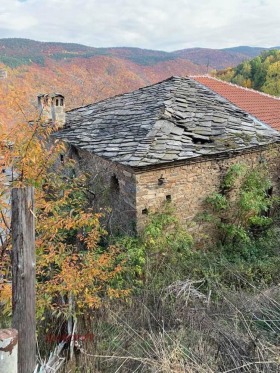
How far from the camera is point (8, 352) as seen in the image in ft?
6.38

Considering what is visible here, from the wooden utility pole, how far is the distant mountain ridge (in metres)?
23.5

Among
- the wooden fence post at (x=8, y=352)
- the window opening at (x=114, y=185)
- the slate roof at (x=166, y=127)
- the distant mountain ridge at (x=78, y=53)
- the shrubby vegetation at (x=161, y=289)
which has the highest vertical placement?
the distant mountain ridge at (x=78, y=53)

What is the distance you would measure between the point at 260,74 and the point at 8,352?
4158cm

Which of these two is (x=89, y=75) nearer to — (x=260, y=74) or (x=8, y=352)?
(x=260, y=74)

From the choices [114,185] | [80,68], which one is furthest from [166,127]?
[80,68]

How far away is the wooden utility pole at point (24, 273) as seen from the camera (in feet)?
7.39

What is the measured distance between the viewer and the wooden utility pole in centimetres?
Answer: 225

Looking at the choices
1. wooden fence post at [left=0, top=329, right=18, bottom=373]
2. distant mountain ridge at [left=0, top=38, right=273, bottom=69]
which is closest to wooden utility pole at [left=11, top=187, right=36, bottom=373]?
wooden fence post at [left=0, top=329, right=18, bottom=373]

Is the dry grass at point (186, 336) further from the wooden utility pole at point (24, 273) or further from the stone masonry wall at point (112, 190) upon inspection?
the stone masonry wall at point (112, 190)

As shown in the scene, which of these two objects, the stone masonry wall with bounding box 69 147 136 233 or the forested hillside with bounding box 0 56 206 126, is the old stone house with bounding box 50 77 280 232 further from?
the forested hillside with bounding box 0 56 206 126

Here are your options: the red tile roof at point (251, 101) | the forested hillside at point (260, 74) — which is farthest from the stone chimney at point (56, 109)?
the forested hillside at point (260, 74)

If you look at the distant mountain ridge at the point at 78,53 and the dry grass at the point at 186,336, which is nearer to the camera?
the dry grass at the point at 186,336

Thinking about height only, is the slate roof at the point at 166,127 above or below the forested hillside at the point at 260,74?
below

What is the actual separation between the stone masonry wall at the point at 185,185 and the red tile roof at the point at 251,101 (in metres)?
2.35
